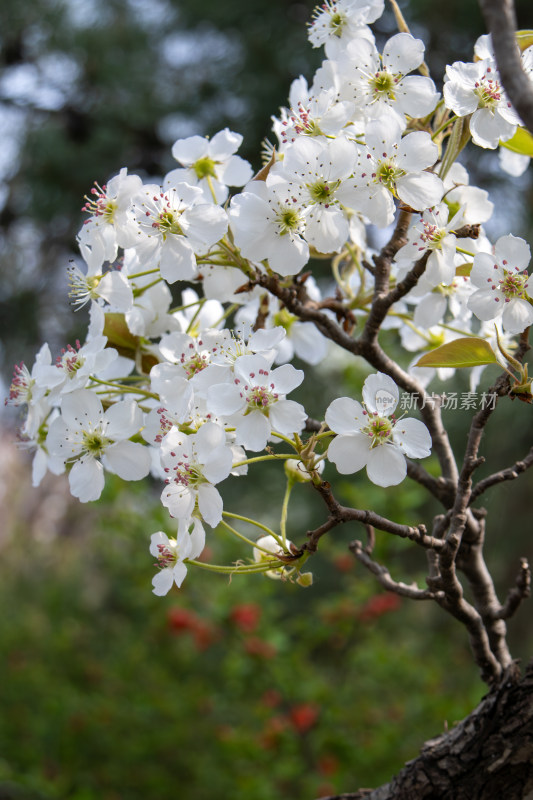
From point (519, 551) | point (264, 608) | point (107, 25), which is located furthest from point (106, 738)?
point (107, 25)

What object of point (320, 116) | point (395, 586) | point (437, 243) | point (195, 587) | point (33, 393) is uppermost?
point (320, 116)

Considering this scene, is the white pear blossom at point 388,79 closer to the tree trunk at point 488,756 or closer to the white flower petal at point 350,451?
the white flower petal at point 350,451

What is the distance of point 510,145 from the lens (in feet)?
2.39

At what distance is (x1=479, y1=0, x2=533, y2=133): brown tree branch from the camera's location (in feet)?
1.41

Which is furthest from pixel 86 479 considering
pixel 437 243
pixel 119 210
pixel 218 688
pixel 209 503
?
pixel 218 688

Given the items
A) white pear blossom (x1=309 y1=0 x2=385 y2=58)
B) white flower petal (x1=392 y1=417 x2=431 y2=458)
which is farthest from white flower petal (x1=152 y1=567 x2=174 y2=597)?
white pear blossom (x1=309 y1=0 x2=385 y2=58)

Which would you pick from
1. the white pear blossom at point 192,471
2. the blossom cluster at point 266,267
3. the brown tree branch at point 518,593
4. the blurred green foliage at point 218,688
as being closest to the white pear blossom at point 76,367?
the blossom cluster at point 266,267

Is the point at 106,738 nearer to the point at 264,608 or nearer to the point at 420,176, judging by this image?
the point at 264,608

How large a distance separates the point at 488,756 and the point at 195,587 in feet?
5.67

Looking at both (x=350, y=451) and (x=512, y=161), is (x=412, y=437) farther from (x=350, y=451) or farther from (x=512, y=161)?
(x=512, y=161)

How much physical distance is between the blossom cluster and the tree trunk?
9.7 inches

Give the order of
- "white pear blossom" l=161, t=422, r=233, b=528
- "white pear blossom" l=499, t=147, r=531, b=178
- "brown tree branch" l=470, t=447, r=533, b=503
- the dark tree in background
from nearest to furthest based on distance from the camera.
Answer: "white pear blossom" l=161, t=422, r=233, b=528
"brown tree branch" l=470, t=447, r=533, b=503
"white pear blossom" l=499, t=147, r=531, b=178
the dark tree in background

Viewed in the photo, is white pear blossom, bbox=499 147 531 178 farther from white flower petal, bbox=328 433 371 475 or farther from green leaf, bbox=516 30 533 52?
white flower petal, bbox=328 433 371 475

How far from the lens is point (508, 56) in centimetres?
43
